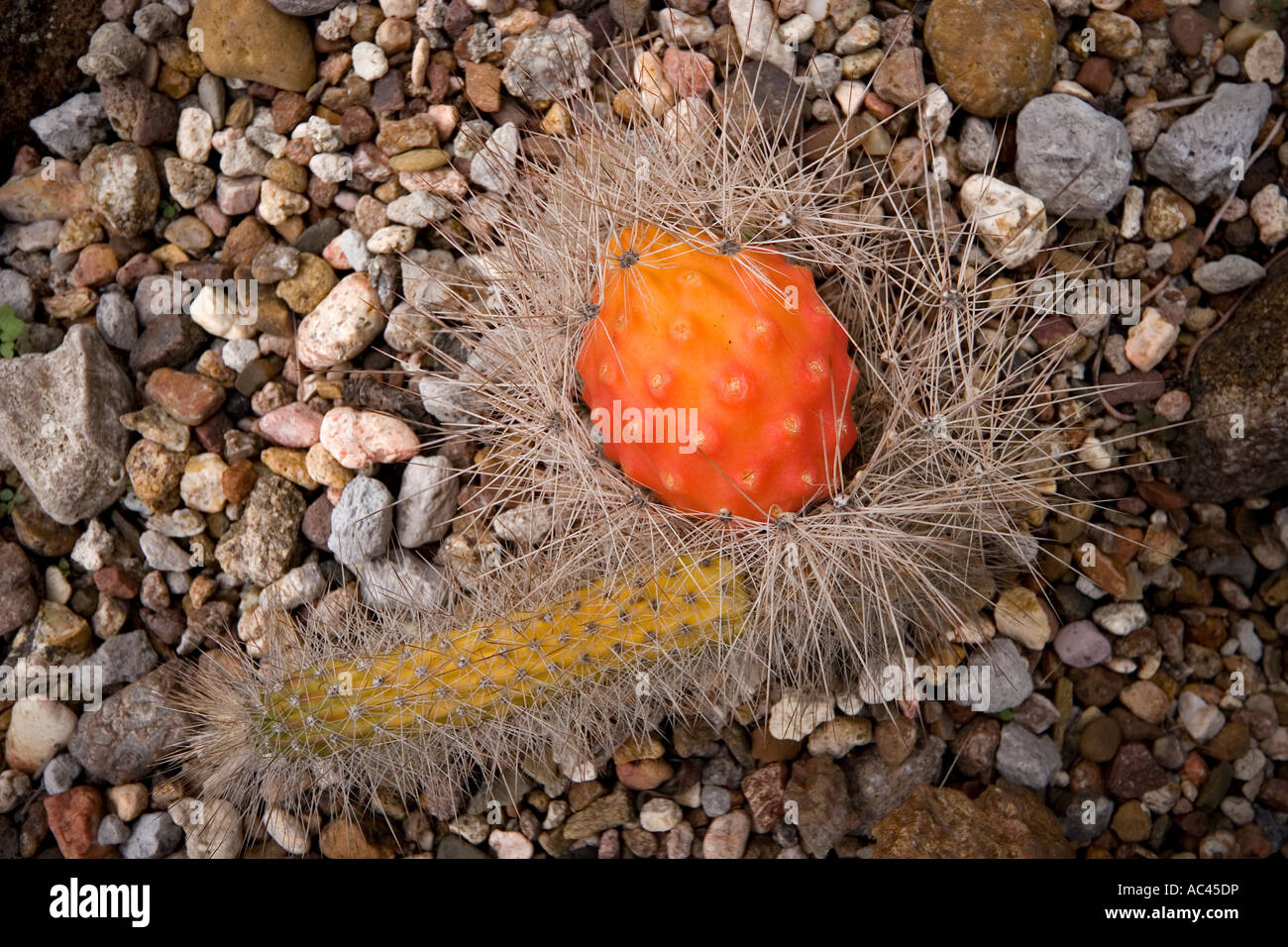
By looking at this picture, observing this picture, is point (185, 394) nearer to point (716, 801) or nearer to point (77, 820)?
point (77, 820)

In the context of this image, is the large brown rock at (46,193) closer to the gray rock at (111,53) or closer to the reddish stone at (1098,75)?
the gray rock at (111,53)

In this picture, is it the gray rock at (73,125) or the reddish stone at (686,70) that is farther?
the gray rock at (73,125)

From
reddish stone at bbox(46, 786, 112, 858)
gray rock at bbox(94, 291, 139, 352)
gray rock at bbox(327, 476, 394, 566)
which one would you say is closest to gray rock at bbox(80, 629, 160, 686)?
reddish stone at bbox(46, 786, 112, 858)

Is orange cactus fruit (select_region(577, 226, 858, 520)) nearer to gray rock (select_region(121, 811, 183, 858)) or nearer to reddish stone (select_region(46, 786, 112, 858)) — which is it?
gray rock (select_region(121, 811, 183, 858))

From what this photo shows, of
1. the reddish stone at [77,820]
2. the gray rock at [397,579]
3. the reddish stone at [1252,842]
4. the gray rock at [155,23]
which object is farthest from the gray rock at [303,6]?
the reddish stone at [1252,842]

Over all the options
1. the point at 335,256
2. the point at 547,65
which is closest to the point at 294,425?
the point at 335,256

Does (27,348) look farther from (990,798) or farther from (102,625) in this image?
(990,798)

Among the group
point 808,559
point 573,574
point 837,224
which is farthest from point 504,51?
point 808,559
